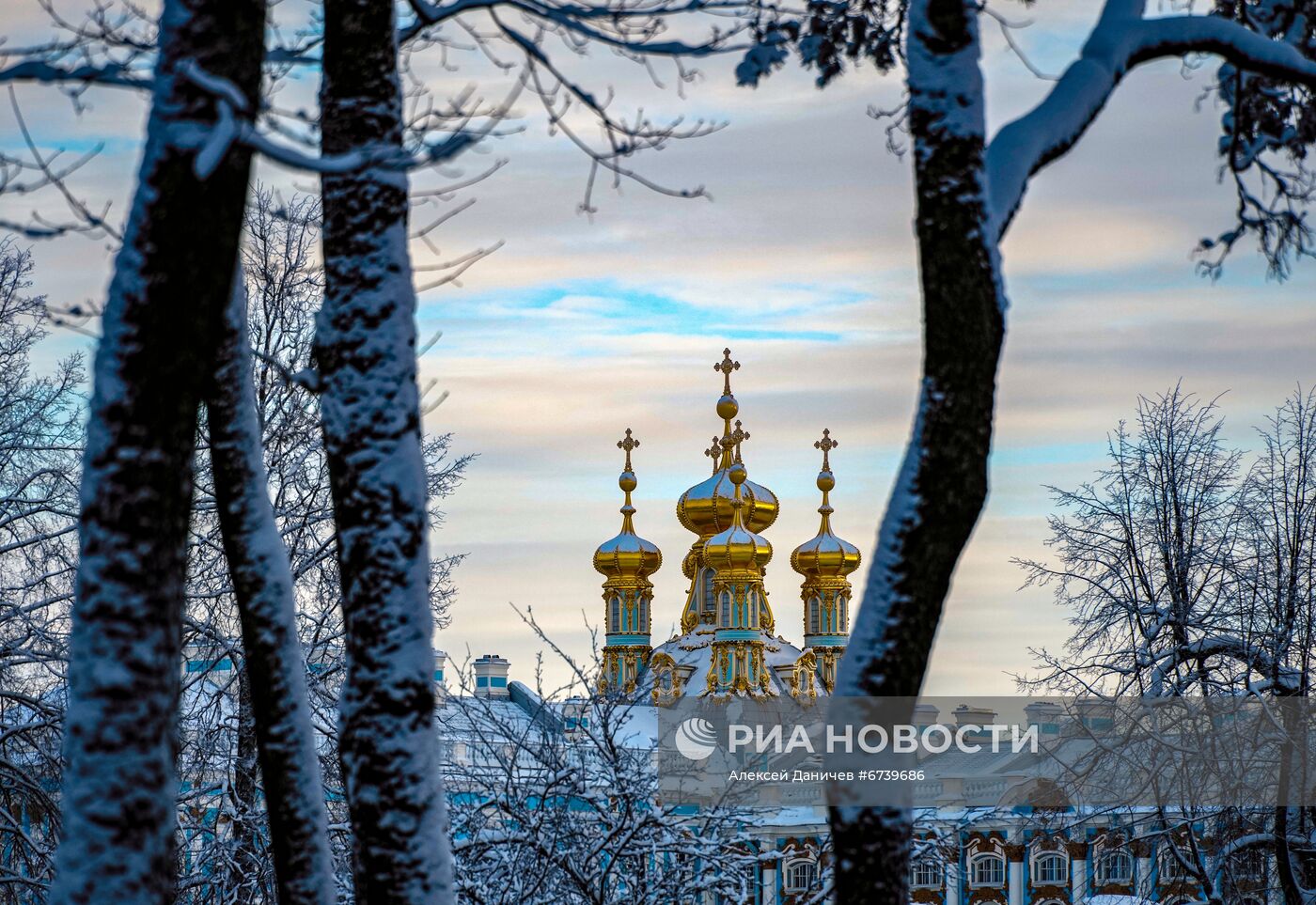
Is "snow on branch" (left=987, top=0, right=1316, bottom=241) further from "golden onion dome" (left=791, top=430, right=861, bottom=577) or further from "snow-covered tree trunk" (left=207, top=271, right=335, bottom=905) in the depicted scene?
"golden onion dome" (left=791, top=430, right=861, bottom=577)

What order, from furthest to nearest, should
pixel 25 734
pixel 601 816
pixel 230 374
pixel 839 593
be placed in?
pixel 839 593 → pixel 25 734 → pixel 601 816 → pixel 230 374

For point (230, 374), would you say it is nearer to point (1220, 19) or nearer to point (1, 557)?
point (1220, 19)

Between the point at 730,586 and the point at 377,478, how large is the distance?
56.3m

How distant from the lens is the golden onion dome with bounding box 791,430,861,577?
223 feet

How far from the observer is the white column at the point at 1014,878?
144 ft

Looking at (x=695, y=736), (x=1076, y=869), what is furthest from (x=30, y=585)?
(x=1076, y=869)

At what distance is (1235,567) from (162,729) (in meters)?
17.6

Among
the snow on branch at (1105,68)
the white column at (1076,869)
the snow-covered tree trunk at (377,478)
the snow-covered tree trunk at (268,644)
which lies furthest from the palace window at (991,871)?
the snow-covered tree trunk at (377,478)

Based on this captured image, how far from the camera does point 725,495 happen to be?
65375mm

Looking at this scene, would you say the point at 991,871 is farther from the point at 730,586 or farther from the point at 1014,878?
the point at 730,586

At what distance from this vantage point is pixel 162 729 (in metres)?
5.10

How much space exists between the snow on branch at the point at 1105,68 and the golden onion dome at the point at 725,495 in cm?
5767

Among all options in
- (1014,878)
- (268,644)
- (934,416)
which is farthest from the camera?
(1014,878)

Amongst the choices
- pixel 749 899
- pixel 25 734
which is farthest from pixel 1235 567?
pixel 25 734
